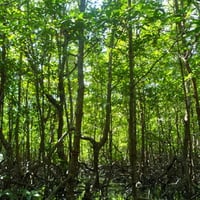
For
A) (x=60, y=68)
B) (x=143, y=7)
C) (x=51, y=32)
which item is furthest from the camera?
(x=60, y=68)

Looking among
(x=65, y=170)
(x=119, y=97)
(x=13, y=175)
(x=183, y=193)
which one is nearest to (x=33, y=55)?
(x=65, y=170)

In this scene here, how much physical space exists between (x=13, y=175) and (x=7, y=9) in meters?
3.74

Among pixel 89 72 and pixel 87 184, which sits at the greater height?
pixel 89 72

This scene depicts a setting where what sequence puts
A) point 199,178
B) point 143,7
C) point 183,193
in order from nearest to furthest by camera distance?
1. point 143,7
2. point 183,193
3. point 199,178

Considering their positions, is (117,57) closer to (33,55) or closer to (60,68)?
(60,68)

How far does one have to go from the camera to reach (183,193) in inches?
349

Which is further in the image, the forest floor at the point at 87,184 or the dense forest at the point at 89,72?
the forest floor at the point at 87,184

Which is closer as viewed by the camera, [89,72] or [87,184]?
[87,184]

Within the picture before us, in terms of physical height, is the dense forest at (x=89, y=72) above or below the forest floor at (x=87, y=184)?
above

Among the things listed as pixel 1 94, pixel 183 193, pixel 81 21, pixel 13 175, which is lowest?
pixel 183 193

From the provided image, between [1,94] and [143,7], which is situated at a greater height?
[143,7]

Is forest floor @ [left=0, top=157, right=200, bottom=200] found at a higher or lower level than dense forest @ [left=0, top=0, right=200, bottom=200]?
lower

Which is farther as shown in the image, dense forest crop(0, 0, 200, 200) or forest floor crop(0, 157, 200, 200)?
forest floor crop(0, 157, 200, 200)

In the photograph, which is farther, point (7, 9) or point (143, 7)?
point (7, 9)
